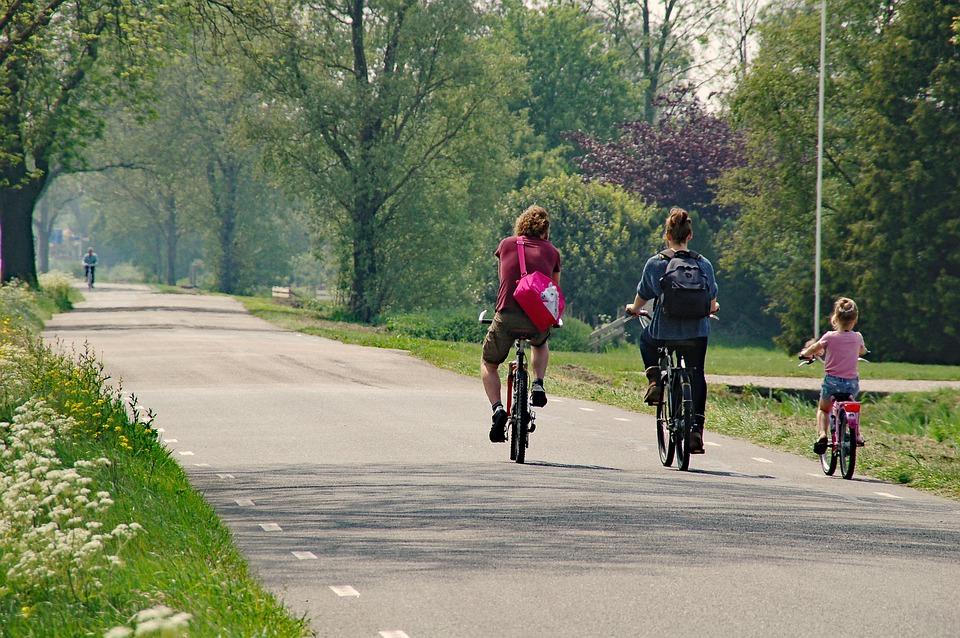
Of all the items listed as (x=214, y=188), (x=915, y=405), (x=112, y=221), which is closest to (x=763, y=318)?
(x=915, y=405)

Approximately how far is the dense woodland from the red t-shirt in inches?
400

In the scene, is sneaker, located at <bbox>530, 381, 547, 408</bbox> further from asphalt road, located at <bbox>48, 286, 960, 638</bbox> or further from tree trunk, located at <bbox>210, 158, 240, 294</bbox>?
tree trunk, located at <bbox>210, 158, 240, 294</bbox>

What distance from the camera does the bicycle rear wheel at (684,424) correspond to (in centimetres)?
1055

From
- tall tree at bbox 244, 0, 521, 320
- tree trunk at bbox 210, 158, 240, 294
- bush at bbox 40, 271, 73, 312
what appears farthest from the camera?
tree trunk at bbox 210, 158, 240, 294

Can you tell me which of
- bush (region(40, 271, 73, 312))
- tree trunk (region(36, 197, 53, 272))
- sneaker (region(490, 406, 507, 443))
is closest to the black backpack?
sneaker (region(490, 406, 507, 443))

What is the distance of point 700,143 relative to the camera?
55781 mm

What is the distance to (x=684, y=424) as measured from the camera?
10656 mm

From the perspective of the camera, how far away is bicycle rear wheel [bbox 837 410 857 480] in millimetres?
10898

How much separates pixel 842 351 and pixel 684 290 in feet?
5.30

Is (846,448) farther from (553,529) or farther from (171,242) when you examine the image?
(171,242)

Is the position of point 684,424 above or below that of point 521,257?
below

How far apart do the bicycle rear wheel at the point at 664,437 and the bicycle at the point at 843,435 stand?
127 cm

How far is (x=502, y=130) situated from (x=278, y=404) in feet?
99.2

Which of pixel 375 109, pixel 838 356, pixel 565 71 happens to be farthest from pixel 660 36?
pixel 838 356
